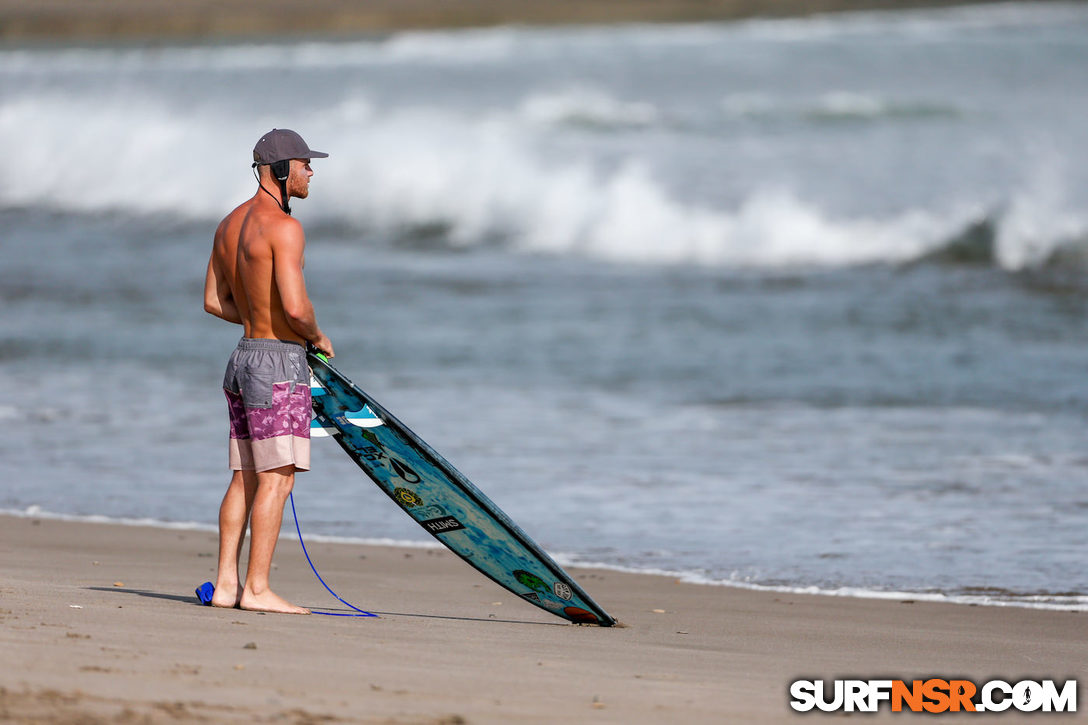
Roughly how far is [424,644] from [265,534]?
0.73 metres

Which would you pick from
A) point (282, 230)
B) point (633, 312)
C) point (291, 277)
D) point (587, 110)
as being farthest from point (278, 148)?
point (587, 110)

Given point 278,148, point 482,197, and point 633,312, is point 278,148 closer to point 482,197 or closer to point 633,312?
point 633,312

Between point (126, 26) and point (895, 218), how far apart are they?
54870 mm

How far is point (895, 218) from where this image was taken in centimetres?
2081

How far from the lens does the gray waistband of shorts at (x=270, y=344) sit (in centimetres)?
469

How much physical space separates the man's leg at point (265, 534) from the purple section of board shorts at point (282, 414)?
13 centimetres

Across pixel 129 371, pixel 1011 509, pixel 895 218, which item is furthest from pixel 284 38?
pixel 1011 509

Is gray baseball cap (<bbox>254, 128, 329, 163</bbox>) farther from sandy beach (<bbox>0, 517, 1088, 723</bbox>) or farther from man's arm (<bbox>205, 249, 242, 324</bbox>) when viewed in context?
sandy beach (<bbox>0, 517, 1088, 723</bbox>)

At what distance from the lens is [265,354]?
Result: 15.4ft

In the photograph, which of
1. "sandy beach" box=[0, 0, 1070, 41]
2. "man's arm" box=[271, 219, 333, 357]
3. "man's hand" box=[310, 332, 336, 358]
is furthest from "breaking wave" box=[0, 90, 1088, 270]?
"sandy beach" box=[0, 0, 1070, 41]

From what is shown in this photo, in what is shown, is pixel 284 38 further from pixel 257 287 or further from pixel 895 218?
pixel 257 287

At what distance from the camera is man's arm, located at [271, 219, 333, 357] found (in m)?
4.57

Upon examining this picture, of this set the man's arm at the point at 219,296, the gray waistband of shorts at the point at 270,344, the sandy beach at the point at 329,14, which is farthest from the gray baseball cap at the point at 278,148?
the sandy beach at the point at 329,14

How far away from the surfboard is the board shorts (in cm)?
22
